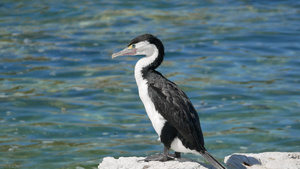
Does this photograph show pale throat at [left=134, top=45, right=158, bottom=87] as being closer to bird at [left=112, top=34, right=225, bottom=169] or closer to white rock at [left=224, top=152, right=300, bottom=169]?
bird at [left=112, top=34, right=225, bottom=169]

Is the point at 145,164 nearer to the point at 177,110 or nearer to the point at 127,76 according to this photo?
the point at 177,110

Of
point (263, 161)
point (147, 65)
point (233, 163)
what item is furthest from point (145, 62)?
point (263, 161)

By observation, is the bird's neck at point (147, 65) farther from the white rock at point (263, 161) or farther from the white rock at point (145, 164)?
the white rock at point (263, 161)

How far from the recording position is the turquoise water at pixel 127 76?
859 cm

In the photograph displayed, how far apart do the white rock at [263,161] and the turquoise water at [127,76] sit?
6.51 ft

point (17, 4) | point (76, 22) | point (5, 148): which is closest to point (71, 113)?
point (5, 148)

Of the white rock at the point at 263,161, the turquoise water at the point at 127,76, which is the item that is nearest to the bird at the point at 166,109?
the white rock at the point at 263,161

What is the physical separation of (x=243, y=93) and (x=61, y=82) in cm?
340

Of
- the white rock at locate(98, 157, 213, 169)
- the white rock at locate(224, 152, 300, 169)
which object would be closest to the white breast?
the white rock at locate(98, 157, 213, 169)

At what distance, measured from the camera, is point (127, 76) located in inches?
464

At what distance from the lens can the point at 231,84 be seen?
1122 cm

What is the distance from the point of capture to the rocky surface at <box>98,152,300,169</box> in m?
5.55

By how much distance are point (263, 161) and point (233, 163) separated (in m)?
0.35

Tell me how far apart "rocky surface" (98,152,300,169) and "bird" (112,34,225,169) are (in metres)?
0.11
